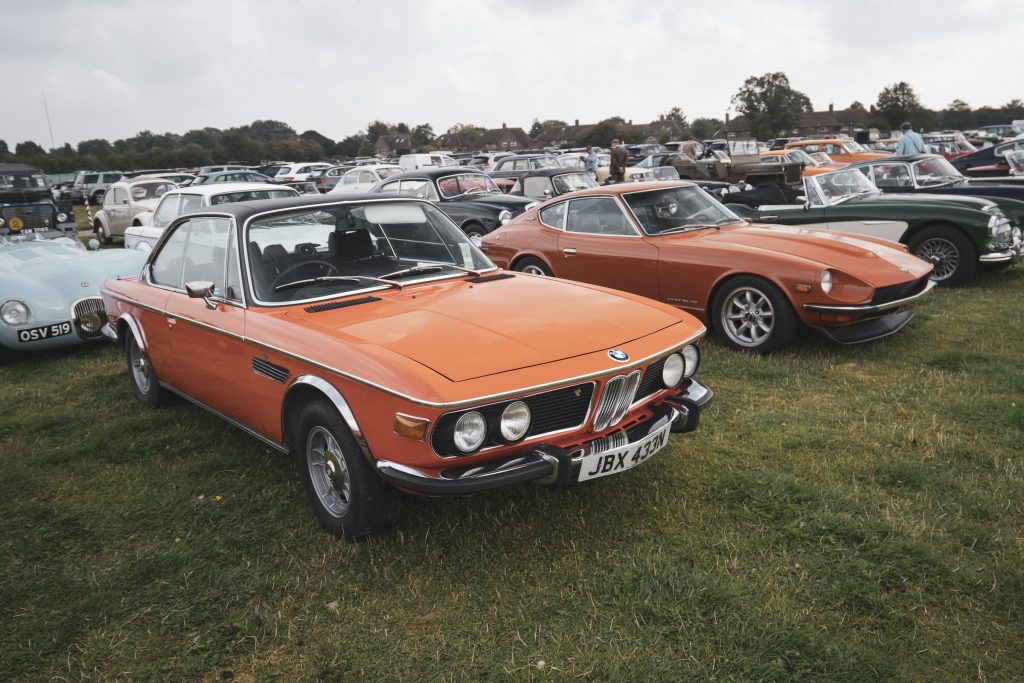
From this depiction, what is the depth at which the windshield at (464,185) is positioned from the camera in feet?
41.1

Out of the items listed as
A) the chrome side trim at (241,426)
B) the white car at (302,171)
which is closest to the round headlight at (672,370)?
the chrome side trim at (241,426)

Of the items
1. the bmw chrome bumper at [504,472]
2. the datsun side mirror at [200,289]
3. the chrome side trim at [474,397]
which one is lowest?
the bmw chrome bumper at [504,472]

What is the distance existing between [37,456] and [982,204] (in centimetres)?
940

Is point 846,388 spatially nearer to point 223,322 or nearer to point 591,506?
point 591,506

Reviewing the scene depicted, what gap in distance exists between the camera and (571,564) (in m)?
3.18

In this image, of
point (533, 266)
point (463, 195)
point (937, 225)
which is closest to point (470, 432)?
point (533, 266)

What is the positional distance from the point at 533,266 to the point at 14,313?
15.9 feet

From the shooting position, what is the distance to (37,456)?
464cm

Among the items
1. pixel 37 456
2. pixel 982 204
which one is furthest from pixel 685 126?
pixel 37 456

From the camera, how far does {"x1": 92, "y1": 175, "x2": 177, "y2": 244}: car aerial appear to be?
1536 cm

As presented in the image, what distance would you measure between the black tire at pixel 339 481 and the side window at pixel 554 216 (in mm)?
4565

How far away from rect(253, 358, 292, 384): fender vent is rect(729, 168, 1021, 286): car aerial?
6603mm

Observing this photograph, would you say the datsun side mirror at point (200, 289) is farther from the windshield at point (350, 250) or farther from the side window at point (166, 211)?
the side window at point (166, 211)

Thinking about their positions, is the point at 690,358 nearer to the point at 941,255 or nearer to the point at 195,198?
the point at 941,255
